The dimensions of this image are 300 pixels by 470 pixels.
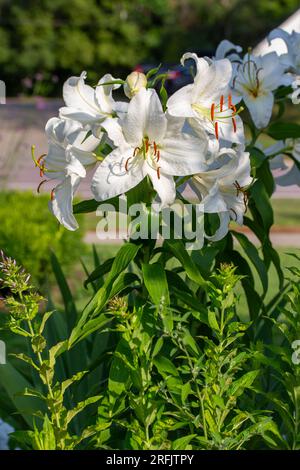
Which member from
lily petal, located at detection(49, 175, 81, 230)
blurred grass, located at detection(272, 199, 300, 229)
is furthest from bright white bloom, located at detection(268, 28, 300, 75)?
blurred grass, located at detection(272, 199, 300, 229)

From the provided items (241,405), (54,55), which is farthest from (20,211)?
(54,55)

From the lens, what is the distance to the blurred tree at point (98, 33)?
27.6 metres

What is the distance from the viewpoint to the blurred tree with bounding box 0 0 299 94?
90.4 ft

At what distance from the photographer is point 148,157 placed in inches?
88.8

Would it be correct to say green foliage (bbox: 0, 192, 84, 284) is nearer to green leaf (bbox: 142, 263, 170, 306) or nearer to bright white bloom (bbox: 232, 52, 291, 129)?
bright white bloom (bbox: 232, 52, 291, 129)

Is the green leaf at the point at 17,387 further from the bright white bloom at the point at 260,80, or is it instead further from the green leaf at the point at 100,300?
the bright white bloom at the point at 260,80

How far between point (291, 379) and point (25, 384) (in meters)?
1.15

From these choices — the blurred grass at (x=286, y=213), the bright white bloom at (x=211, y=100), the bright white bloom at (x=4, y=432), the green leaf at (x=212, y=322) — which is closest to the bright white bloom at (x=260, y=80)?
the bright white bloom at (x=211, y=100)

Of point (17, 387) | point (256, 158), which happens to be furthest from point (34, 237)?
point (256, 158)

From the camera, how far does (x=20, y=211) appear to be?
6621 mm

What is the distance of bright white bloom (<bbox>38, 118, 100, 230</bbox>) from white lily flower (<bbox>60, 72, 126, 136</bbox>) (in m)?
0.03

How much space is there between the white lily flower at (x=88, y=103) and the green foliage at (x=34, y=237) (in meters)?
3.66

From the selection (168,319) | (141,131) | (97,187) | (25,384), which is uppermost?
(141,131)

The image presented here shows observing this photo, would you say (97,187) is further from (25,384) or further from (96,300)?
(25,384)
